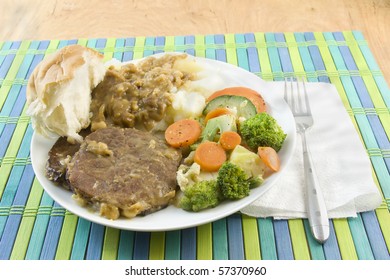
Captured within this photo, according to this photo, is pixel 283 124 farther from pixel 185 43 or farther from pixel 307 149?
pixel 185 43

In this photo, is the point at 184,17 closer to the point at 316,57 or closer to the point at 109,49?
the point at 109,49

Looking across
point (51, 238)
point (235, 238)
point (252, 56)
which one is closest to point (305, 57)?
point (252, 56)

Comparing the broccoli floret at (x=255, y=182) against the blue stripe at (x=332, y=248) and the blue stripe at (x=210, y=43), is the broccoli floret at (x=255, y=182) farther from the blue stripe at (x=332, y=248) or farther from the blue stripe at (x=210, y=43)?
the blue stripe at (x=210, y=43)

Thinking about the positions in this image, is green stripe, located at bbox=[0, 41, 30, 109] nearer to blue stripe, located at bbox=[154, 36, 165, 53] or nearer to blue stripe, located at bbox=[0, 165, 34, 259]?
blue stripe, located at bbox=[0, 165, 34, 259]

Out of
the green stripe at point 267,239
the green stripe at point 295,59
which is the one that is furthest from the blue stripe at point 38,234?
the green stripe at point 295,59

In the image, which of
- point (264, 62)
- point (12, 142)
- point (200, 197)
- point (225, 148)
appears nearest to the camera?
point (200, 197)

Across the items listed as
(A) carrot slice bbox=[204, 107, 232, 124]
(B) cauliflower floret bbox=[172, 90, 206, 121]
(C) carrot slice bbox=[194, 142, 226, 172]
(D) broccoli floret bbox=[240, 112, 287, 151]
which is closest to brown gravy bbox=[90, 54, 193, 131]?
(B) cauliflower floret bbox=[172, 90, 206, 121]
